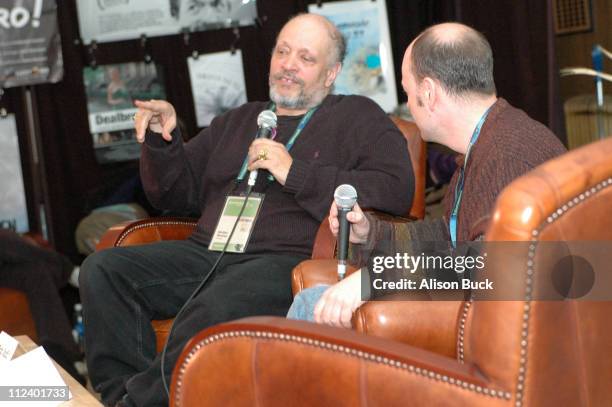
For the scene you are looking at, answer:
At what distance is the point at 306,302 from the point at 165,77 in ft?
9.34

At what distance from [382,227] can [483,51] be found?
548 millimetres

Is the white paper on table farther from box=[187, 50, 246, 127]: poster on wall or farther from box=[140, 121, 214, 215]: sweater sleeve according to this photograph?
box=[187, 50, 246, 127]: poster on wall

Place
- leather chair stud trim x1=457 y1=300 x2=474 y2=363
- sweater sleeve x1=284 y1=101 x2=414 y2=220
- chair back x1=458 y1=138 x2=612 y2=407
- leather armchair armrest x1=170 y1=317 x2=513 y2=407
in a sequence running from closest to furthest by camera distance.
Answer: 1. chair back x1=458 y1=138 x2=612 y2=407
2. leather armchair armrest x1=170 y1=317 x2=513 y2=407
3. leather chair stud trim x1=457 y1=300 x2=474 y2=363
4. sweater sleeve x1=284 y1=101 x2=414 y2=220

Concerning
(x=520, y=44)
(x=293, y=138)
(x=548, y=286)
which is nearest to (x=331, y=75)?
(x=293, y=138)

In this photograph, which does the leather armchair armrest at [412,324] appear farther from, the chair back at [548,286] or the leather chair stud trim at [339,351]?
the chair back at [548,286]

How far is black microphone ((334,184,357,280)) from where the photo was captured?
7.06ft

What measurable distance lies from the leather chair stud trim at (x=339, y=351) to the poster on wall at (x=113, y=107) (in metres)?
3.05

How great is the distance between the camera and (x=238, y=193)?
10.0 ft

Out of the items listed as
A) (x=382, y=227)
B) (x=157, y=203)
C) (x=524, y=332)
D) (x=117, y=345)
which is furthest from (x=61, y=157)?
(x=524, y=332)

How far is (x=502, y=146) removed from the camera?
6.25 feet

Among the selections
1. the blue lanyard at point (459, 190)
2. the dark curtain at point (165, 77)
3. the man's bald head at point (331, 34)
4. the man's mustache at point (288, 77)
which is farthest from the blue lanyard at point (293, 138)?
the dark curtain at point (165, 77)

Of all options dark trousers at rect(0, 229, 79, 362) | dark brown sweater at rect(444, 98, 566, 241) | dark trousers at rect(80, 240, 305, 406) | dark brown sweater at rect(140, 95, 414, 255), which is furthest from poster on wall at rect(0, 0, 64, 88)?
dark brown sweater at rect(444, 98, 566, 241)

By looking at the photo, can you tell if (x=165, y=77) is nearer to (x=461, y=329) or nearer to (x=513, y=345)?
(x=461, y=329)

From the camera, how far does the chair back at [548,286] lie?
1386 millimetres
